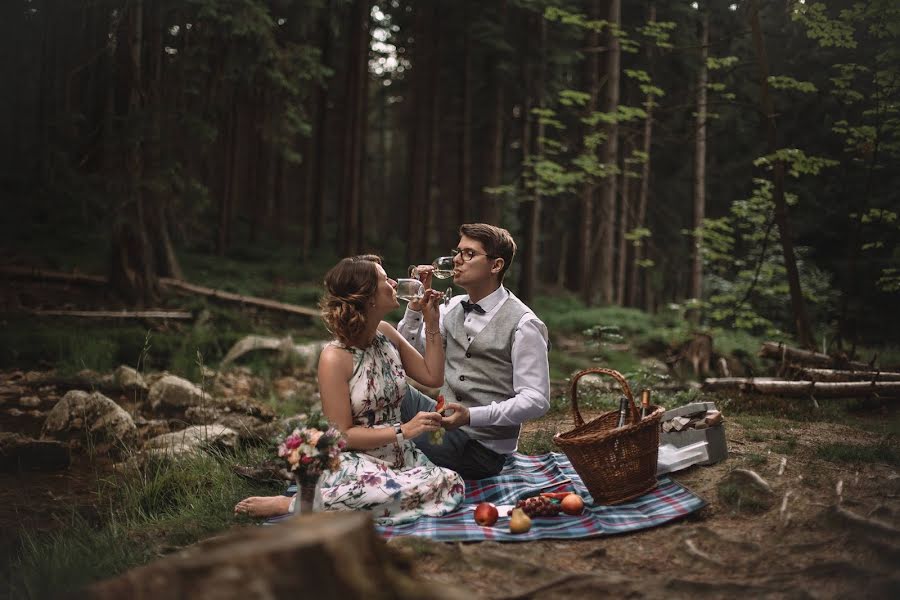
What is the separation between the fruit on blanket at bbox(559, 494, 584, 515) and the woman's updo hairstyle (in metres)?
1.64

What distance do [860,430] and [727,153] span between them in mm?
16041

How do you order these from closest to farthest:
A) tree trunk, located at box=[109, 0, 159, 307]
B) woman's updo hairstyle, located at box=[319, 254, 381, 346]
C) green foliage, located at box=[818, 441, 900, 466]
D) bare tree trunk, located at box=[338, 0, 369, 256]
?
1. woman's updo hairstyle, located at box=[319, 254, 381, 346]
2. green foliage, located at box=[818, 441, 900, 466]
3. tree trunk, located at box=[109, 0, 159, 307]
4. bare tree trunk, located at box=[338, 0, 369, 256]

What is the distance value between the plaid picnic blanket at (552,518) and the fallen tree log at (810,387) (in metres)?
3.32

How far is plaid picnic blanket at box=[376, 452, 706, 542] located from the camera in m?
3.99

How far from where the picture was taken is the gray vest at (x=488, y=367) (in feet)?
16.1

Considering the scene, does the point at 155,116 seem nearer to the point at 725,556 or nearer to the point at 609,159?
the point at 609,159

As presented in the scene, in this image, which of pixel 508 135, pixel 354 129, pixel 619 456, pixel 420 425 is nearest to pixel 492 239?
pixel 420 425

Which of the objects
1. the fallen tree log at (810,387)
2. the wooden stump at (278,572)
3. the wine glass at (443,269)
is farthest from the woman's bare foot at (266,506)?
the fallen tree log at (810,387)

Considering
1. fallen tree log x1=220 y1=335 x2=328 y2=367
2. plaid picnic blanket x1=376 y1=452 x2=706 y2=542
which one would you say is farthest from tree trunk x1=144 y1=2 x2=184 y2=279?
plaid picnic blanket x1=376 y1=452 x2=706 y2=542

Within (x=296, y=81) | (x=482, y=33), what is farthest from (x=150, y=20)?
(x=482, y=33)

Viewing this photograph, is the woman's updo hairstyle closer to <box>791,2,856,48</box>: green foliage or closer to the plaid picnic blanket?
the plaid picnic blanket

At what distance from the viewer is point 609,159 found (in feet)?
46.4

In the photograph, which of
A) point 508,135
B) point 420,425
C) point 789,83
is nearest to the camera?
point 420,425

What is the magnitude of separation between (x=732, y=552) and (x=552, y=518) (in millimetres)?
1091
